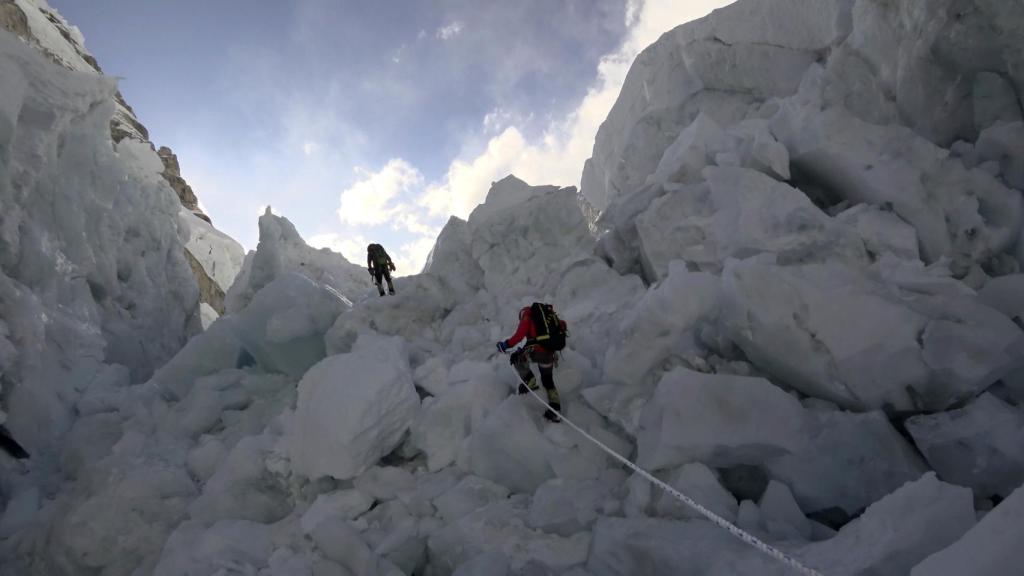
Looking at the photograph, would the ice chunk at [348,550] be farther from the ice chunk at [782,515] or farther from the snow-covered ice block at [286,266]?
the snow-covered ice block at [286,266]

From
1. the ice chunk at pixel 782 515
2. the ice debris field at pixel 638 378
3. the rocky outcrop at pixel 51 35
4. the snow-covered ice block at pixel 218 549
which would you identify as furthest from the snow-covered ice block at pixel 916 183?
the rocky outcrop at pixel 51 35

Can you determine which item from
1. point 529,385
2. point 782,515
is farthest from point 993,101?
point 529,385

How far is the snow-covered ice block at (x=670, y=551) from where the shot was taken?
2893 mm

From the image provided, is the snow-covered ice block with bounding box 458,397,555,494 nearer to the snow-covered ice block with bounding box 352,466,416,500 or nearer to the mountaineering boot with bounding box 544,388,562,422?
the mountaineering boot with bounding box 544,388,562,422

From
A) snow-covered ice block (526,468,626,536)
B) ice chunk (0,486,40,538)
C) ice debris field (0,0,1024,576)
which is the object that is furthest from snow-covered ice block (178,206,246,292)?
snow-covered ice block (526,468,626,536)

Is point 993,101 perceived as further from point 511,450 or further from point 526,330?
point 511,450

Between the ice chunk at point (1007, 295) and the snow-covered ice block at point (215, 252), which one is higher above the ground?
the snow-covered ice block at point (215, 252)

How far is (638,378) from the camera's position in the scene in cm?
478

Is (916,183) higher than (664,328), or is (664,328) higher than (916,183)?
(916,183)

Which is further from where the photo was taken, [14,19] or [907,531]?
[14,19]

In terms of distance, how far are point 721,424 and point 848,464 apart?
34.0 inches

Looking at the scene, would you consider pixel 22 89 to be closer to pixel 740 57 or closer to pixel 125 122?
→ pixel 740 57

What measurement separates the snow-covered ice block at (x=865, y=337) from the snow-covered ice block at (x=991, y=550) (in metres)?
2.25

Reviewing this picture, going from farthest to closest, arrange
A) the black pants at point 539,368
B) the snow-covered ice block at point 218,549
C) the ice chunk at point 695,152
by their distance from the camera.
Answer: the ice chunk at point 695,152, the black pants at point 539,368, the snow-covered ice block at point 218,549
